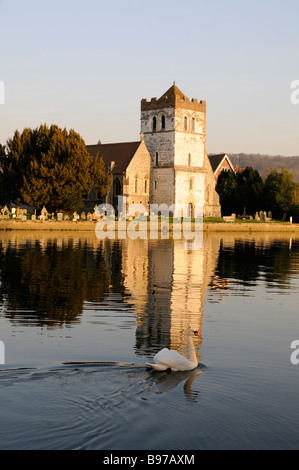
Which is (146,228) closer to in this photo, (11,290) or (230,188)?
(230,188)

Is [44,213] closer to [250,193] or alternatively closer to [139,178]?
[139,178]

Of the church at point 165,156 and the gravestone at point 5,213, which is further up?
the church at point 165,156

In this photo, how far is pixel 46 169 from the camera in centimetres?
6700

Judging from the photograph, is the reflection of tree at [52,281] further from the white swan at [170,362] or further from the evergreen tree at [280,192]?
the evergreen tree at [280,192]

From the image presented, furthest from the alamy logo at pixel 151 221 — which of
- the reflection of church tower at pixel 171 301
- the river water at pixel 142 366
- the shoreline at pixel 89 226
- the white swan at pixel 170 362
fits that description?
the white swan at pixel 170 362

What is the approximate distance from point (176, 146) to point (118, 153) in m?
8.83

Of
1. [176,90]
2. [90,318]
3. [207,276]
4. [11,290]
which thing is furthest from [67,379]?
[176,90]

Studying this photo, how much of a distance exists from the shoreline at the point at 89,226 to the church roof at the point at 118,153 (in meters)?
13.2

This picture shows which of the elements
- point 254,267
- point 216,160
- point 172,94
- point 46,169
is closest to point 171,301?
point 254,267

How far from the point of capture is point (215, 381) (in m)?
10.0

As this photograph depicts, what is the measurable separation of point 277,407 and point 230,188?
94350mm

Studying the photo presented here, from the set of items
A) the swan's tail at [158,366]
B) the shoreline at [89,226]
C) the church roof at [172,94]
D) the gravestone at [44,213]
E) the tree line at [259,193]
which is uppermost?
the church roof at [172,94]

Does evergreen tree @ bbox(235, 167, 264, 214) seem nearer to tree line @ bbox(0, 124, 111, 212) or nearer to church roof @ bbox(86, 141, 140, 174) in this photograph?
church roof @ bbox(86, 141, 140, 174)

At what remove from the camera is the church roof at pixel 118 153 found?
86.2 meters
